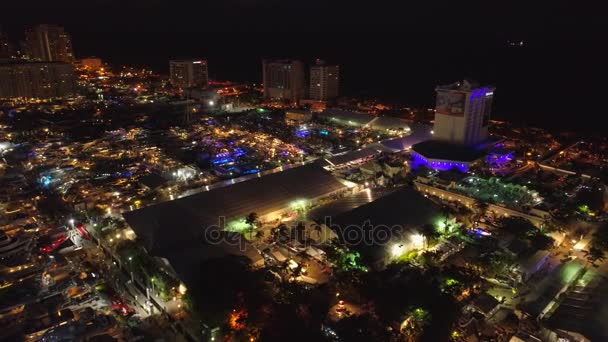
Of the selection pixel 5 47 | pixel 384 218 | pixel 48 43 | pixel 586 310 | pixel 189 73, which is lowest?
pixel 586 310

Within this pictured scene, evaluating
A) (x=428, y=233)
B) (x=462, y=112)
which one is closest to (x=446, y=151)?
(x=462, y=112)

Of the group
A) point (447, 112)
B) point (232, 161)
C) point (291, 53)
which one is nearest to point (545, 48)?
point (291, 53)

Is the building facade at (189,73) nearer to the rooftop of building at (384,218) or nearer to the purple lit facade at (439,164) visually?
the purple lit facade at (439,164)

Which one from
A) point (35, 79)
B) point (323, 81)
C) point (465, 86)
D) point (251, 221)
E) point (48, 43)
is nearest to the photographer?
point (251, 221)

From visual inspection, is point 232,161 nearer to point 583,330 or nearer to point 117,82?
point 583,330

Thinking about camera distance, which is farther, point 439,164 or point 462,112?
point 462,112

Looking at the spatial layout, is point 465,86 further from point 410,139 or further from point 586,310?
point 586,310

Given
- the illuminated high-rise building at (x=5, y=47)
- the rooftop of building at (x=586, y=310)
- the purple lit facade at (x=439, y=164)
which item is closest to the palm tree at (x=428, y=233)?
the rooftop of building at (x=586, y=310)
